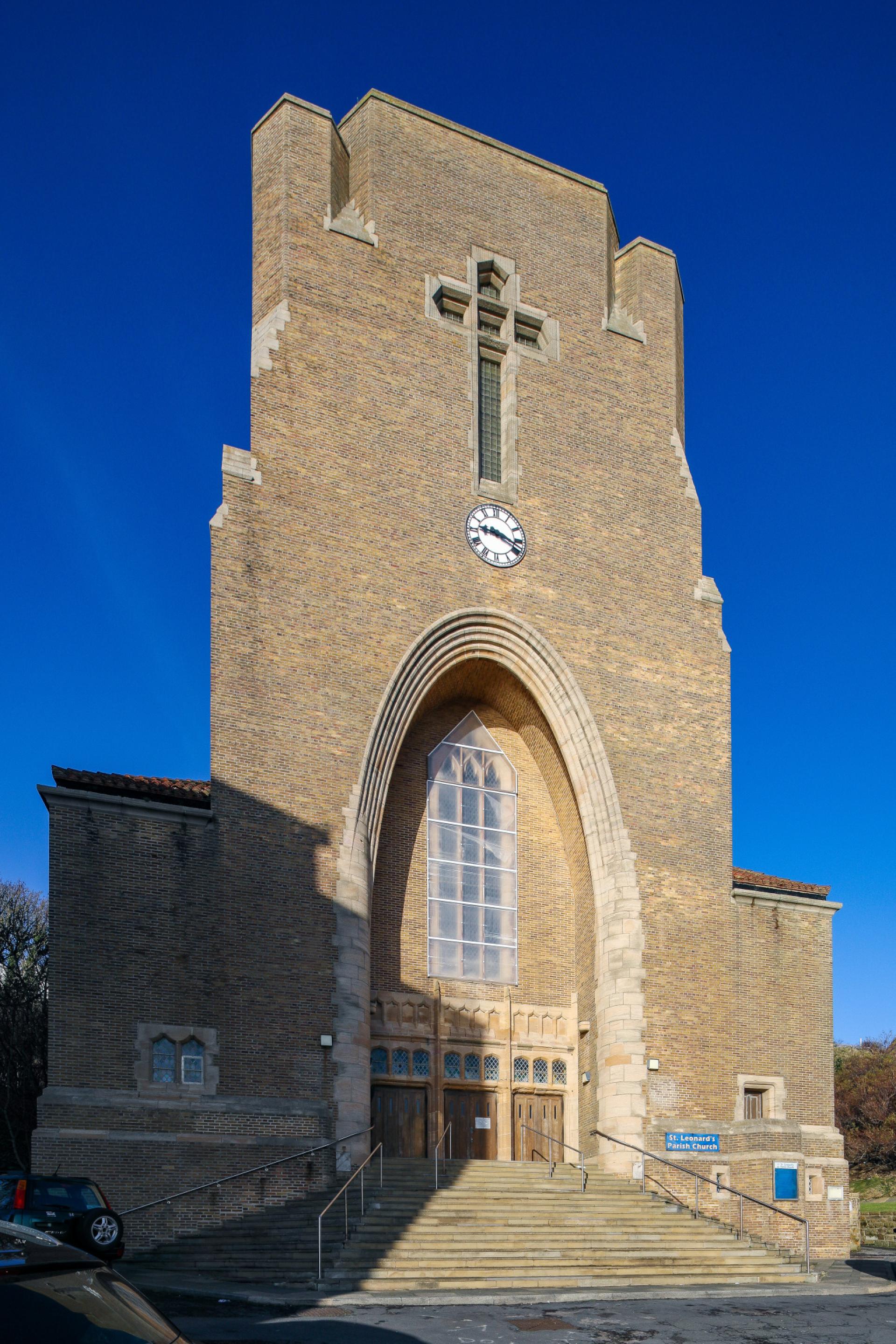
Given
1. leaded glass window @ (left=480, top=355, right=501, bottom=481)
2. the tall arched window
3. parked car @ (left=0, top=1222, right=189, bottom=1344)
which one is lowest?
parked car @ (left=0, top=1222, right=189, bottom=1344)

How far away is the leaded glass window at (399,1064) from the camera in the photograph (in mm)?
24203

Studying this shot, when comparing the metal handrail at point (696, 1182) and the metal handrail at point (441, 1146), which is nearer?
the metal handrail at point (441, 1146)

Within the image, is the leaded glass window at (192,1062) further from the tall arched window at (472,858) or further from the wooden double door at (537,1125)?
the wooden double door at (537,1125)

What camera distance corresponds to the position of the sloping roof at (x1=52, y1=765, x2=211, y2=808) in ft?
68.3

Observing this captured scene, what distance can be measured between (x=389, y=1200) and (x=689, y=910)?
347 inches

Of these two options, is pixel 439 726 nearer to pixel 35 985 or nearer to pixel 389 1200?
pixel 389 1200

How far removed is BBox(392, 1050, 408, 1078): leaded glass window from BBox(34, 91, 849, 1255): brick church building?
0.18ft

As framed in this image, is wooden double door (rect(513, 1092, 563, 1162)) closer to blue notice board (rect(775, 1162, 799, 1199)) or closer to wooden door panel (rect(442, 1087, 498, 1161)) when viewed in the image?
wooden door panel (rect(442, 1087, 498, 1161))

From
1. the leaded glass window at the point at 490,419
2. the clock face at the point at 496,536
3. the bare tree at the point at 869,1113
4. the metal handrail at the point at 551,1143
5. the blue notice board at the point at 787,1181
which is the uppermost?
the leaded glass window at the point at 490,419

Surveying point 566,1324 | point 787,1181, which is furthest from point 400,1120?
point 566,1324

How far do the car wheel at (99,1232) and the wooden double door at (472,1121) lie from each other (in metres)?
10.7

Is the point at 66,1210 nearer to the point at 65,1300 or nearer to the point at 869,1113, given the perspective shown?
the point at 65,1300

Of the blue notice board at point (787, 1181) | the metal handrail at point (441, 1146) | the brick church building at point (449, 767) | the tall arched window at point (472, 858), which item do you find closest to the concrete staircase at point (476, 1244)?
the metal handrail at point (441, 1146)

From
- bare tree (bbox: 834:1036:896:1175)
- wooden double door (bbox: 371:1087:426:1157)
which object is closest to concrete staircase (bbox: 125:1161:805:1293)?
wooden double door (bbox: 371:1087:426:1157)
